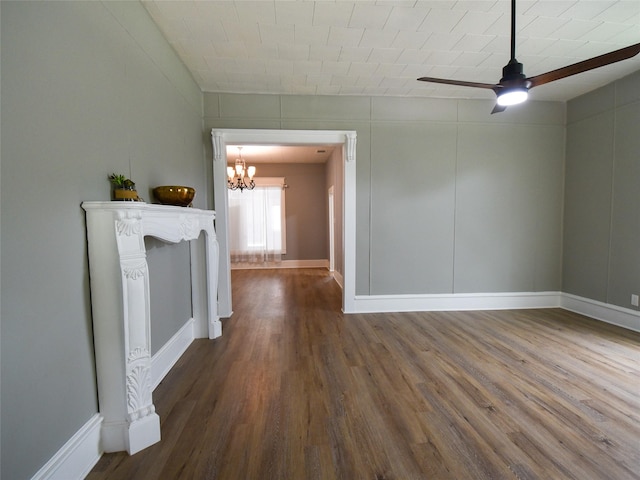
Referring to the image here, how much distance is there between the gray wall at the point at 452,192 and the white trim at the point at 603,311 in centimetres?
27

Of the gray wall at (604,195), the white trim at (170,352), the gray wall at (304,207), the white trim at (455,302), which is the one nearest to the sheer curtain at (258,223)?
the gray wall at (304,207)

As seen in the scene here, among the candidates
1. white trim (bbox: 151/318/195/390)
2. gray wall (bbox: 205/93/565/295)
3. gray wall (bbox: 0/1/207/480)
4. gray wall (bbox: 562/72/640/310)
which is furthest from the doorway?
gray wall (bbox: 562/72/640/310)

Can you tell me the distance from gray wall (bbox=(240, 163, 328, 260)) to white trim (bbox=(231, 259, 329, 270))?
107 mm

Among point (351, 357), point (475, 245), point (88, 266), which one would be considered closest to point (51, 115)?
point (88, 266)

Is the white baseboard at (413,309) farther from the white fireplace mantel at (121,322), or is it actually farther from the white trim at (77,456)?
the white fireplace mantel at (121,322)

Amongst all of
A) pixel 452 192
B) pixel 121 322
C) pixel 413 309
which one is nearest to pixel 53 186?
pixel 121 322

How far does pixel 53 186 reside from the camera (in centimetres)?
123

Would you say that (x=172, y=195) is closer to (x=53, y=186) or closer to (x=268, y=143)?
(x=53, y=186)

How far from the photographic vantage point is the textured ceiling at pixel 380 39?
2.12 metres

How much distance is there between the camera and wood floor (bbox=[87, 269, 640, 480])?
1430mm

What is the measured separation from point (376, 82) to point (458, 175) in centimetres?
162

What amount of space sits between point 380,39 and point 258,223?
18.0 feet

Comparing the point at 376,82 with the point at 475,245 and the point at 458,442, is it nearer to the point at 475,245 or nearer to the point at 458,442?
the point at 475,245

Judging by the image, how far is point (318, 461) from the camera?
1.45 meters
